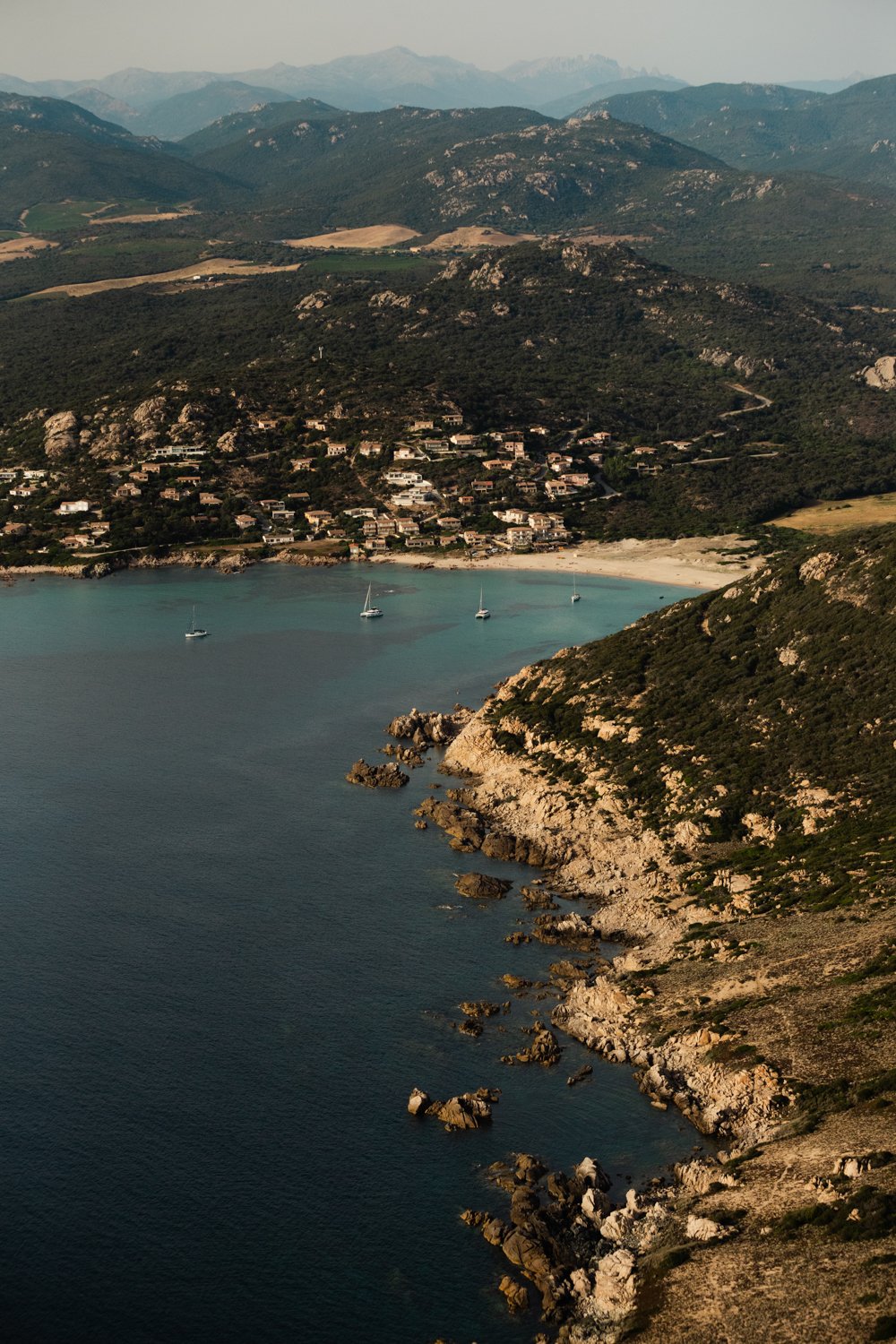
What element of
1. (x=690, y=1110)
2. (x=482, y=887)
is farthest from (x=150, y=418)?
(x=690, y=1110)

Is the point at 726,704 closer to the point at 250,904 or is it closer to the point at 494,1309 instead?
the point at 250,904

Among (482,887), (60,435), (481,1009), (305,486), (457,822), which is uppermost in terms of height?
(60,435)

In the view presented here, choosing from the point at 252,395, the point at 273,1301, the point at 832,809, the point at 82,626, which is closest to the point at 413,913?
the point at 832,809

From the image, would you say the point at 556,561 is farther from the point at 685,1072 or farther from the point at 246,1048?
the point at 685,1072

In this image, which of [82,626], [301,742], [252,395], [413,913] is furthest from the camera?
[252,395]

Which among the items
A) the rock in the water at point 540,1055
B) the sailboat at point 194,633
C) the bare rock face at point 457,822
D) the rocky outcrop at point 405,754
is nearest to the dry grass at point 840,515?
the sailboat at point 194,633

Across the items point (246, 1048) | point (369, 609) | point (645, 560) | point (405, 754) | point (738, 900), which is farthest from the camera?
point (645, 560)
